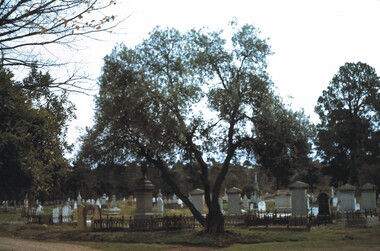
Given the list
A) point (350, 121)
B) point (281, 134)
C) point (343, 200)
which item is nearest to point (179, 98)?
point (281, 134)

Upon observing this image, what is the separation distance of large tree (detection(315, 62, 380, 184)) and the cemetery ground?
3286cm

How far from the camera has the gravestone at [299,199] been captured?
25.3 meters

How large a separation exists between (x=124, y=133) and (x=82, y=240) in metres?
5.97

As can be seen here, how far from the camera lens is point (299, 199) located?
83.4 feet

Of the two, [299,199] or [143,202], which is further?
[143,202]

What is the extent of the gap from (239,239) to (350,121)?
4013 cm

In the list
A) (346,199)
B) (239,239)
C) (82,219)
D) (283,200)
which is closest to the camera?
(239,239)

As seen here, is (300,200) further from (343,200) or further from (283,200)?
(283,200)

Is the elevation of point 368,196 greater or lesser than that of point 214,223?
greater

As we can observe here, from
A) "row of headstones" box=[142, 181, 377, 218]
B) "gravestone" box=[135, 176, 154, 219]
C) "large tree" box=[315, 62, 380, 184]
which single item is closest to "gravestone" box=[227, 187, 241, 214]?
"row of headstones" box=[142, 181, 377, 218]

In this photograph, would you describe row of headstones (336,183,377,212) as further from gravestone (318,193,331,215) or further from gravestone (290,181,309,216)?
gravestone (290,181,309,216)

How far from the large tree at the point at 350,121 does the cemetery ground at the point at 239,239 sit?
3286cm

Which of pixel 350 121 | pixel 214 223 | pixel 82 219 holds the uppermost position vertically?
pixel 350 121

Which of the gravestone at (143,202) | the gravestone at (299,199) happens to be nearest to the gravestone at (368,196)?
the gravestone at (299,199)
